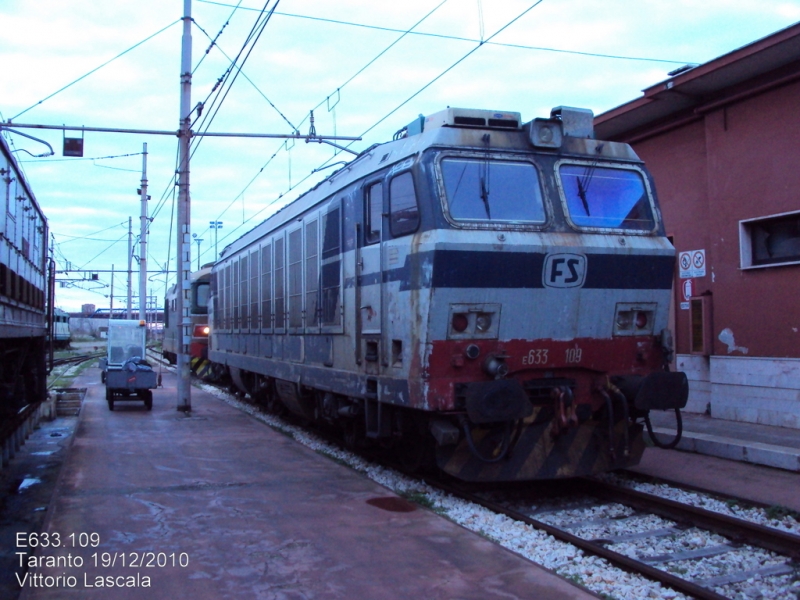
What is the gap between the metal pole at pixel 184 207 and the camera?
50.6 ft

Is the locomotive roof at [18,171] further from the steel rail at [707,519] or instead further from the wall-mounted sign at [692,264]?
the wall-mounted sign at [692,264]

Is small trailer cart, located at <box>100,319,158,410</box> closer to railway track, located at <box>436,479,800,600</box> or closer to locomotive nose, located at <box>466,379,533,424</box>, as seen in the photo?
railway track, located at <box>436,479,800,600</box>

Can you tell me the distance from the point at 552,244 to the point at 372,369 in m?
2.21

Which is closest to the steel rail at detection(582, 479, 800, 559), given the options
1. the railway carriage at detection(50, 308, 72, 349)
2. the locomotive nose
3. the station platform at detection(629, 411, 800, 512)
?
the station platform at detection(629, 411, 800, 512)

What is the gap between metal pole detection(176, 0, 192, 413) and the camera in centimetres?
1543

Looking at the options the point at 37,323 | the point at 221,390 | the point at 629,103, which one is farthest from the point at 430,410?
the point at 221,390

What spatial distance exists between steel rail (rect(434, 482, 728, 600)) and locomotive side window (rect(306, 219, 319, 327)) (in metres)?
3.62

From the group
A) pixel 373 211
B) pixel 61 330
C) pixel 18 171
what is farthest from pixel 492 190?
pixel 61 330

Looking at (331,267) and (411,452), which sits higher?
(331,267)

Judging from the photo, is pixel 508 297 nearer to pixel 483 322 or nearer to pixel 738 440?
pixel 483 322

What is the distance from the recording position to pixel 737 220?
1172 cm

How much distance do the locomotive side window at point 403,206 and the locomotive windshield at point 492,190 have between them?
0.36 meters

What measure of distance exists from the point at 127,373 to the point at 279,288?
5.66 m

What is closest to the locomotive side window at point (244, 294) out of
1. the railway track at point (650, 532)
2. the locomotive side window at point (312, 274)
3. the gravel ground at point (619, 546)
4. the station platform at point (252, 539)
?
the locomotive side window at point (312, 274)
